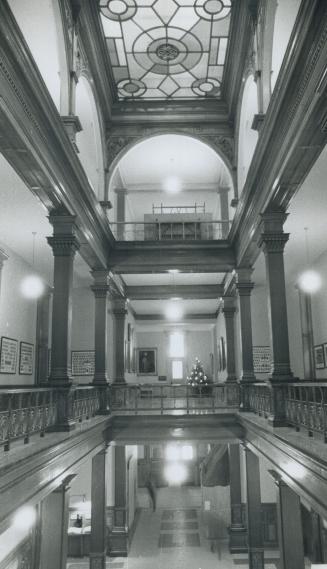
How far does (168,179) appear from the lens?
15.5 metres

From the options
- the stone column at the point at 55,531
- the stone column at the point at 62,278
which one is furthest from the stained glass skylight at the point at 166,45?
the stone column at the point at 55,531

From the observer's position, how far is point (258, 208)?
9.42m

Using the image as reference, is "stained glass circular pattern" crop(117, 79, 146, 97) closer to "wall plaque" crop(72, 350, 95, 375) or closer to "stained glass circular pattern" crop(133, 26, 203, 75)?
"stained glass circular pattern" crop(133, 26, 203, 75)

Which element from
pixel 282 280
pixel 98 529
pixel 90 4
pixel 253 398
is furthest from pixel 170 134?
pixel 98 529

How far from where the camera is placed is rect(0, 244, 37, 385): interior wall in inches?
484

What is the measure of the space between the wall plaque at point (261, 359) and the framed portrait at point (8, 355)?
7692mm

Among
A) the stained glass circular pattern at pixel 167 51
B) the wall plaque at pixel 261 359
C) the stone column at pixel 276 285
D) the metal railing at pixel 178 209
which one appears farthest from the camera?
the metal railing at pixel 178 209

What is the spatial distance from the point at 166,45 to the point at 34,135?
18.4ft

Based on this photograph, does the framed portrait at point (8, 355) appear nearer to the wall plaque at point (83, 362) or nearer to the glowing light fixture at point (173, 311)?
the wall plaque at point (83, 362)

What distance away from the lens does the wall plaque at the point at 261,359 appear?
53.6 ft

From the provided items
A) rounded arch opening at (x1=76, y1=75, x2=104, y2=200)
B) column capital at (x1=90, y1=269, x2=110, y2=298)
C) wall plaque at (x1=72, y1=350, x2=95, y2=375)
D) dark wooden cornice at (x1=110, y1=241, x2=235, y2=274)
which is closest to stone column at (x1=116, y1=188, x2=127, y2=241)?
dark wooden cornice at (x1=110, y1=241, x2=235, y2=274)

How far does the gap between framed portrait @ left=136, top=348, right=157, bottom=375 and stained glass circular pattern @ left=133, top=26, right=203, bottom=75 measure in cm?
1823

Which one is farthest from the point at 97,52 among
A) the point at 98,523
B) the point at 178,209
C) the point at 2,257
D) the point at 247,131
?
the point at 98,523

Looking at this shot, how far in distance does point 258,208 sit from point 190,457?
66.9ft
